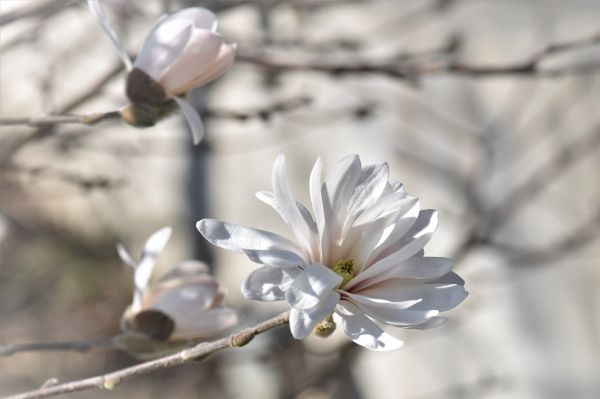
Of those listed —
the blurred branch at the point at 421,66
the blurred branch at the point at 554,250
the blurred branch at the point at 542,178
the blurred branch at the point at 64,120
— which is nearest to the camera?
the blurred branch at the point at 64,120

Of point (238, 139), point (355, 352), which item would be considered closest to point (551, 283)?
point (355, 352)

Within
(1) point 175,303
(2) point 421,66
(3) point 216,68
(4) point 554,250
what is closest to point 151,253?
(1) point 175,303

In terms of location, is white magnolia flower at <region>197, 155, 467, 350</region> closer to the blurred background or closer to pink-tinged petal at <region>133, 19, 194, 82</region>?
pink-tinged petal at <region>133, 19, 194, 82</region>

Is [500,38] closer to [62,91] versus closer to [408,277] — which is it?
[62,91]

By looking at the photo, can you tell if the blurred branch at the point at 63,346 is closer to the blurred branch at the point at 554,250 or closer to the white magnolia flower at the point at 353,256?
the white magnolia flower at the point at 353,256

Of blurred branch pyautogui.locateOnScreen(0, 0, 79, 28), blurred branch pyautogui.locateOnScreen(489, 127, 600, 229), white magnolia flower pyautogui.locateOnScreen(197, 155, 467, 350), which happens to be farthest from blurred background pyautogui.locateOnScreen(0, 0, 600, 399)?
white magnolia flower pyautogui.locateOnScreen(197, 155, 467, 350)

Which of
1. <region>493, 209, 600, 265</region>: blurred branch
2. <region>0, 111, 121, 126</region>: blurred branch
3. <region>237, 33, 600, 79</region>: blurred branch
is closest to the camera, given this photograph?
<region>0, 111, 121, 126</region>: blurred branch

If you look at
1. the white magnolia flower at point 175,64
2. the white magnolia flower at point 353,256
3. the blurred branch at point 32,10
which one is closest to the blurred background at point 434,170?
the blurred branch at point 32,10
